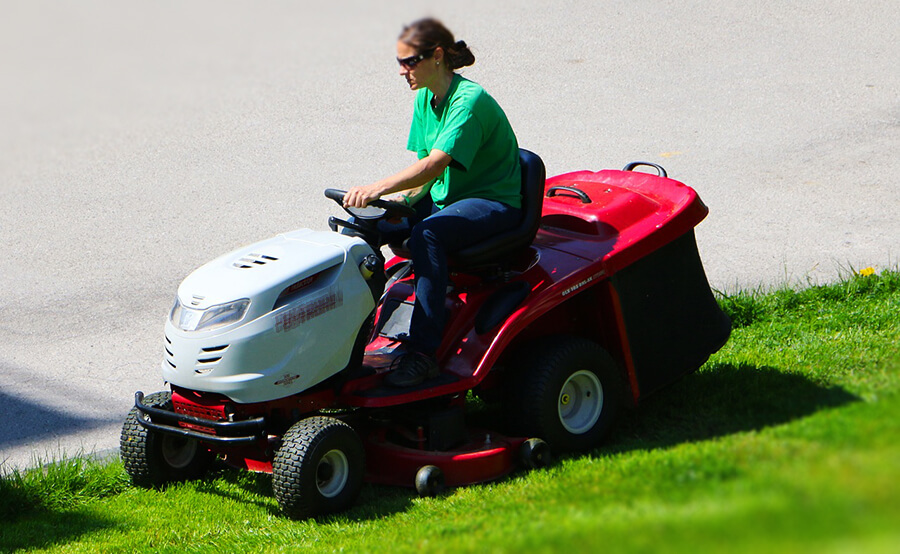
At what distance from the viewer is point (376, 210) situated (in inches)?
194

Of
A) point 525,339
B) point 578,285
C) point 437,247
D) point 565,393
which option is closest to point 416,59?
point 437,247

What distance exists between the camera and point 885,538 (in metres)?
2.84

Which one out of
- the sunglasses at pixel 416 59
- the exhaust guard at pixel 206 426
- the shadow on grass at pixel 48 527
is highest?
the sunglasses at pixel 416 59

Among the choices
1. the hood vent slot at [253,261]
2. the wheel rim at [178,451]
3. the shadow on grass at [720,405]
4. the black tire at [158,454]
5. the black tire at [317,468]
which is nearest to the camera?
the black tire at [317,468]

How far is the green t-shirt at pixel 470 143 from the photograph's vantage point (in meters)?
4.68

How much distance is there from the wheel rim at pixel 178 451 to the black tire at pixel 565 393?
55.3 inches

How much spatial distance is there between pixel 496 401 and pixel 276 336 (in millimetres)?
1342

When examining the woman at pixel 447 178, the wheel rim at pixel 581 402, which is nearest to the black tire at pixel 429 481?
the woman at pixel 447 178

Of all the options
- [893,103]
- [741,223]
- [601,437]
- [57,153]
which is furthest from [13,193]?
[893,103]

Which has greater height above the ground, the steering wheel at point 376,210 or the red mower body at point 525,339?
the steering wheel at point 376,210

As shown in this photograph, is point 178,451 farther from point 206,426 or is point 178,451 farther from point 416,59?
point 416,59

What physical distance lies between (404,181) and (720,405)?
173 cm

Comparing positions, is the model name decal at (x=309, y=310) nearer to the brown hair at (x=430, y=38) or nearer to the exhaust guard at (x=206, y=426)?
the exhaust guard at (x=206, y=426)

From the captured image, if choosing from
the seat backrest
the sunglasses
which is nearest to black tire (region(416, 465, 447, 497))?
the seat backrest
